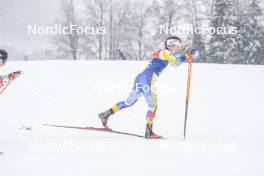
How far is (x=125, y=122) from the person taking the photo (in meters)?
10.2

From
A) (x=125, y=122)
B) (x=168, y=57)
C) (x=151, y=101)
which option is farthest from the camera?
(x=125, y=122)

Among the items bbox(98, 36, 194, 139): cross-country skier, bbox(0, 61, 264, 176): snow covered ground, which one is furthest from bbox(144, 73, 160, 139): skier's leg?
bbox(0, 61, 264, 176): snow covered ground

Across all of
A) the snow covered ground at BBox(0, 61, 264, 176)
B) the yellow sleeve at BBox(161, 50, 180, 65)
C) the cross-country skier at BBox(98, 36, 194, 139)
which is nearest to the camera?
the snow covered ground at BBox(0, 61, 264, 176)

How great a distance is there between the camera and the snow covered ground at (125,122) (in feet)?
17.4

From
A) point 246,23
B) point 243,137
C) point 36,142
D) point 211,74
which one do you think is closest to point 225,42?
point 246,23

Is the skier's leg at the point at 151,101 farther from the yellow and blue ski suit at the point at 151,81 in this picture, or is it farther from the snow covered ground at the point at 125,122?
the snow covered ground at the point at 125,122

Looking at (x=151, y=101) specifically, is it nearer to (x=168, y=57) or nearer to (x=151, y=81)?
(x=151, y=81)

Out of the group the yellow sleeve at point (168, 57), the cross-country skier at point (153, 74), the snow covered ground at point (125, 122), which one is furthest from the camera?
the cross-country skier at point (153, 74)

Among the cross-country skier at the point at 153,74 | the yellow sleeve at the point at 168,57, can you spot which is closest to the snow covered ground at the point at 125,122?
the cross-country skier at the point at 153,74

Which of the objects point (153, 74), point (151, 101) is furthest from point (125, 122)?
point (153, 74)

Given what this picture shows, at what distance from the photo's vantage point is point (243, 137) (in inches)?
307

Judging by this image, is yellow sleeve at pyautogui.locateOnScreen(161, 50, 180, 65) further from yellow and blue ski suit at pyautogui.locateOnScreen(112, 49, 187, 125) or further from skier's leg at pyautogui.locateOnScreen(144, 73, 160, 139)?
skier's leg at pyautogui.locateOnScreen(144, 73, 160, 139)

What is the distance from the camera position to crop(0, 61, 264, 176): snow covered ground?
5297 millimetres

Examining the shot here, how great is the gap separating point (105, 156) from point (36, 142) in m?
1.67
